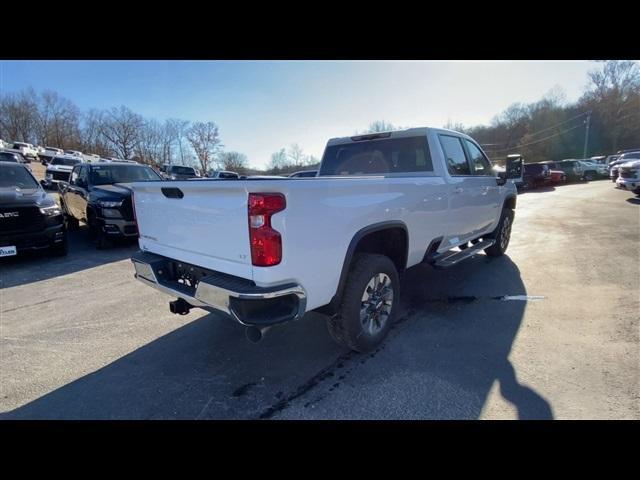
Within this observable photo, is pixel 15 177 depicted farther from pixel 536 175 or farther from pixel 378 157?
pixel 536 175

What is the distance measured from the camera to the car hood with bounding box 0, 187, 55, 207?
5.76 metres

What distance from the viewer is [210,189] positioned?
2359mm

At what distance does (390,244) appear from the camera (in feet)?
11.1

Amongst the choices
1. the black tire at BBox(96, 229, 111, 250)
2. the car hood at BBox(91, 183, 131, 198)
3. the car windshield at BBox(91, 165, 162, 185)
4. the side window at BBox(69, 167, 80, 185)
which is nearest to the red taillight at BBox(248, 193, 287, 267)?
the car hood at BBox(91, 183, 131, 198)

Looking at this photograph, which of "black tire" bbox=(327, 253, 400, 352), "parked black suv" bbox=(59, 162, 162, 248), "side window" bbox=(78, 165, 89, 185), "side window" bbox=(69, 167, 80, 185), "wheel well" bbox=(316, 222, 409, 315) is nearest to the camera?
"wheel well" bbox=(316, 222, 409, 315)

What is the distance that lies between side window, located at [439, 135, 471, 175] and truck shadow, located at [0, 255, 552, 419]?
1.84 meters

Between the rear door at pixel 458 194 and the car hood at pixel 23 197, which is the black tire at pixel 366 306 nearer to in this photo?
the rear door at pixel 458 194

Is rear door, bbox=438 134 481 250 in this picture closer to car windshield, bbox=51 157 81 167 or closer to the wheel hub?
the wheel hub

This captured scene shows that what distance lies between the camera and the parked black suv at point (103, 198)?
695 centimetres

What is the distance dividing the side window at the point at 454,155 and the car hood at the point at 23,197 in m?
7.11

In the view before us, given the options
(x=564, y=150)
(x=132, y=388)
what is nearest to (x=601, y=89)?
(x=564, y=150)

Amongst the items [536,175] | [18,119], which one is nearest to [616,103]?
[536,175]
